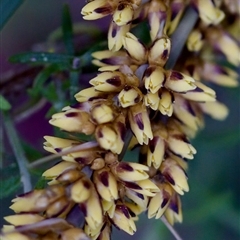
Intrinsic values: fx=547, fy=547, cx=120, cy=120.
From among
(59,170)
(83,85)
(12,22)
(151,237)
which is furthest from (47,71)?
(12,22)

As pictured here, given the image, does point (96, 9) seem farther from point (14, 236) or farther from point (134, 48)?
point (14, 236)

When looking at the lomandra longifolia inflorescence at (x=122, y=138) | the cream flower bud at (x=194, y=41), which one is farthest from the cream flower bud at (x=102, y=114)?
the cream flower bud at (x=194, y=41)

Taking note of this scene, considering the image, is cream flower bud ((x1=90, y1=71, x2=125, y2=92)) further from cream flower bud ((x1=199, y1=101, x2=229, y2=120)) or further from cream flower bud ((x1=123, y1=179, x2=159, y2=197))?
cream flower bud ((x1=199, y1=101, x2=229, y2=120))

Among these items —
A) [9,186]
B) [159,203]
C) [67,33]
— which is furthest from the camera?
[67,33]

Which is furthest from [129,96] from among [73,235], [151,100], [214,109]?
[214,109]

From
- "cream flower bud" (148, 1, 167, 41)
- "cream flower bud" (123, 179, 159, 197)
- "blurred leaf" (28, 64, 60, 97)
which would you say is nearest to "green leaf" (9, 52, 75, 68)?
"blurred leaf" (28, 64, 60, 97)

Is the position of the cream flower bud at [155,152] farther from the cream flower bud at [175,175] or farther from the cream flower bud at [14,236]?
the cream flower bud at [14,236]
